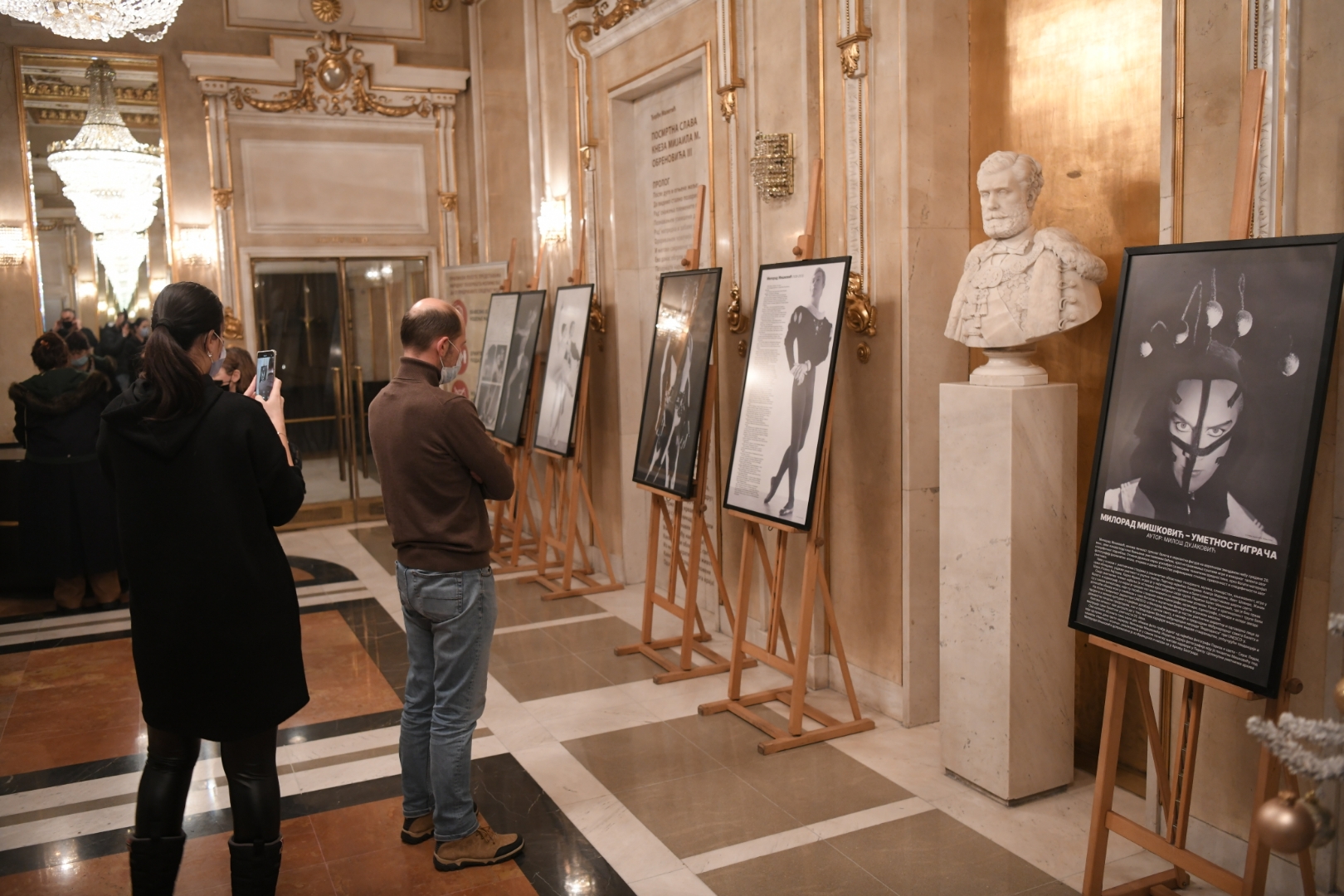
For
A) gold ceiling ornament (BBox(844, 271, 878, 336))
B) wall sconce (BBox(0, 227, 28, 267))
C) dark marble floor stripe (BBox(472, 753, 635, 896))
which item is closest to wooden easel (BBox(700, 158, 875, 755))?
gold ceiling ornament (BBox(844, 271, 878, 336))

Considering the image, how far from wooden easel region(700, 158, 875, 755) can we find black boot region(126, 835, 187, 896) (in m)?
2.12

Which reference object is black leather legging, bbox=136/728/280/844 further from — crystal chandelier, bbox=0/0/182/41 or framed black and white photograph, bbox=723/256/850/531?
crystal chandelier, bbox=0/0/182/41

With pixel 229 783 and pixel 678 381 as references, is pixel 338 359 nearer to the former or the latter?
pixel 678 381

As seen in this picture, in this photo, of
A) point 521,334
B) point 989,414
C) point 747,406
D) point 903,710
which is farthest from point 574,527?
point 989,414

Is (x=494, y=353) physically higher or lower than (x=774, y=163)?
lower

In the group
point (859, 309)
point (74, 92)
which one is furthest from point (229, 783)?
point (74, 92)

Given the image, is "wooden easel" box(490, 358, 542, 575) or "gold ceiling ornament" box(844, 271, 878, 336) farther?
"wooden easel" box(490, 358, 542, 575)

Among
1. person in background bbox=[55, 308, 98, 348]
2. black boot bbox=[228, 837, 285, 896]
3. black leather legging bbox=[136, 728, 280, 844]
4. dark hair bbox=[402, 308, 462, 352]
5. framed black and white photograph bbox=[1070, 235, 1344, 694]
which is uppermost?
person in background bbox=[55, 308, 98, 348]

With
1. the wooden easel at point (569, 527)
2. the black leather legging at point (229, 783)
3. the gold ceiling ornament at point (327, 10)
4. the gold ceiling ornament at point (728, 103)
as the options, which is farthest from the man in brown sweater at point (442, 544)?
the gold ceiling ornament at point (327, 10)

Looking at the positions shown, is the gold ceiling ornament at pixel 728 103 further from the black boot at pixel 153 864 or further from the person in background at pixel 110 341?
the person in background at pixel 110 341

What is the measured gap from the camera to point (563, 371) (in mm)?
6625

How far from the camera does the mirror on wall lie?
25.5ft

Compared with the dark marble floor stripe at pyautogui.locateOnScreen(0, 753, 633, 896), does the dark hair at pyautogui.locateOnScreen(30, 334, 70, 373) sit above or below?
above

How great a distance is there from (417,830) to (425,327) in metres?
1.58
